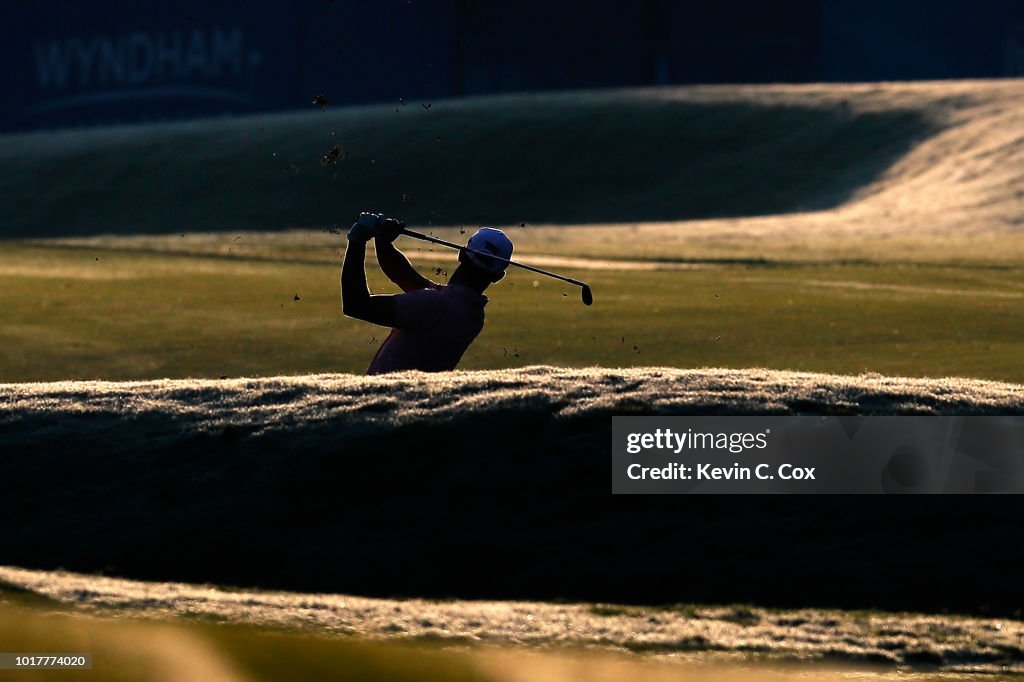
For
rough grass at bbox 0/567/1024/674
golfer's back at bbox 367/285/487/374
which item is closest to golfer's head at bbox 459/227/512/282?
golfer's back at bbox 367/285/487/374

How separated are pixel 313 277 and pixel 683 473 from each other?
17.2 meters

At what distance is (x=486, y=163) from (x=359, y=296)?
131 feet

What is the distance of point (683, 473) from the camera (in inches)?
327

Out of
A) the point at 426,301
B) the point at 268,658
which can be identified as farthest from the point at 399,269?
the point at 268,658

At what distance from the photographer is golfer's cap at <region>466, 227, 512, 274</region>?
369 inches

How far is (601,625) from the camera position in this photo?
6.30m

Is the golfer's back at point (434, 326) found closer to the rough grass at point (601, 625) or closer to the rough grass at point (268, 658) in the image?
the rough grass at point (601, 625)

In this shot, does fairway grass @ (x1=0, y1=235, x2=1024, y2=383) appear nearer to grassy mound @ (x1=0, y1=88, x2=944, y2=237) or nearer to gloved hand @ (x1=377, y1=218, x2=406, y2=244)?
gloved hand @ (x1=377, y1=218, x2=406, y2=244)

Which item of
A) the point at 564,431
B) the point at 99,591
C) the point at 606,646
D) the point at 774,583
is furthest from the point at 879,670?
the point at 564,431

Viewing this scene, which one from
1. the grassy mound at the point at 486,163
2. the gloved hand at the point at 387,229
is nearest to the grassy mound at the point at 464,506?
the gloved hand at the point at 387,229

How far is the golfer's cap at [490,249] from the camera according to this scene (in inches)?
369

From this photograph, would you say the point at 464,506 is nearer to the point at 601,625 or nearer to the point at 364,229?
the point at 364,229

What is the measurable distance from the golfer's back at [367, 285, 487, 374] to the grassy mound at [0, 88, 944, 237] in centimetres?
3361

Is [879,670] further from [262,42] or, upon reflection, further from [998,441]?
[262,42]
